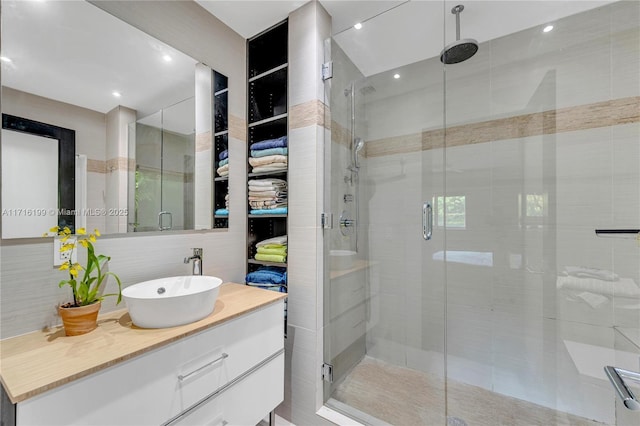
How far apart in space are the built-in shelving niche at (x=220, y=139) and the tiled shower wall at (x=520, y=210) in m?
0.99

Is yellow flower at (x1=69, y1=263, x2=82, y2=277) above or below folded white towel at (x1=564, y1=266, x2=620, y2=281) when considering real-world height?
above

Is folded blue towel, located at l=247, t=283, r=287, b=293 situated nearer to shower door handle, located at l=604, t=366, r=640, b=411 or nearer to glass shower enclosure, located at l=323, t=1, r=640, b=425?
glass shower enclosure, located at l=323, t=1, r=640, b=425

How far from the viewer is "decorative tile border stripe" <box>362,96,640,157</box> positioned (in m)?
1.40

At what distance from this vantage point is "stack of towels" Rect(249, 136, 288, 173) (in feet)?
5.31

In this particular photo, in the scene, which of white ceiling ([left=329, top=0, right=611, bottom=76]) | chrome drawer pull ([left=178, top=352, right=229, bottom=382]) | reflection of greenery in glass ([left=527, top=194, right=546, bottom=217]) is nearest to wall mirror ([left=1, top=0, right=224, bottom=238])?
chrome drawer pull ([left=178, top=352, right=229, bottom=382])

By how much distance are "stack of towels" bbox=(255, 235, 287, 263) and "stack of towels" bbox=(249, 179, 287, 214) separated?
0.67 feet

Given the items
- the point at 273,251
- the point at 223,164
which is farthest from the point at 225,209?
the point at 273,251

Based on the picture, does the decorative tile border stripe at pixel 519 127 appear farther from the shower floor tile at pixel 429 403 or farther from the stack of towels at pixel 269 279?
the shower floor tile at pixel 429 403

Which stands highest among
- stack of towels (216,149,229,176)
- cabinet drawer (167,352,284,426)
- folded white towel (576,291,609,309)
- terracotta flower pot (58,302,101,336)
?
stack of towels (216,149,229,176)

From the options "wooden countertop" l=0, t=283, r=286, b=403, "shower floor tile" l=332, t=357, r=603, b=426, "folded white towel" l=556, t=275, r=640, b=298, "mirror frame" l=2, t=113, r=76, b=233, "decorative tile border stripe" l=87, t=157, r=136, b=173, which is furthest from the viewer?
"shower floor tile" l=332, t=357, r=603, b=426

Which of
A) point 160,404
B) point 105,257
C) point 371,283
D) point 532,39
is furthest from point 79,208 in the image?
point 532,39

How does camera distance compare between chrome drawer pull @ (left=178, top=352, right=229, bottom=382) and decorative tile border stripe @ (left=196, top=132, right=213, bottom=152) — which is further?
decorative tile border stripe @ (left=196, top=132, right=213, bottom=152)

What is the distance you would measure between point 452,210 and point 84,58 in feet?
7.20

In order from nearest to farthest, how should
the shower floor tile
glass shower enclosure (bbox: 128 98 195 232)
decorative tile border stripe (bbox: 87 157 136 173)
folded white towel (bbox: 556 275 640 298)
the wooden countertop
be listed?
the wooden countertop
decorative tile border stripe (bbox: 87 157 136 173)
glass shower enclosure (bbox: 128 98 195 232)
folded white towel (bbox: 556 275 640 298)
the shower floor tile
